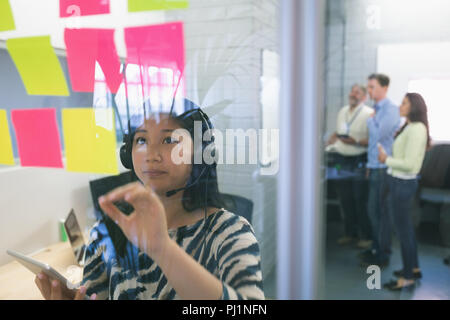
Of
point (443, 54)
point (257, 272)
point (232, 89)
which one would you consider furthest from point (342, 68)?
point (257, 272)

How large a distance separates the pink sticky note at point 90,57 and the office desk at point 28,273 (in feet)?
1.75

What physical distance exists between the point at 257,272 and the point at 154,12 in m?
0.77

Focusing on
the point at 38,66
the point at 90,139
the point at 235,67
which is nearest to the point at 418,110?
the point at 235,67

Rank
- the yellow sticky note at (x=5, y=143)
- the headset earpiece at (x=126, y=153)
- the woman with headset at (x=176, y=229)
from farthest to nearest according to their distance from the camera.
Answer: the yellow sticky note at (x=5, y=143) → the headset earpiece at (x=126, y=153) → the woman with headset at (x=176, y=229)

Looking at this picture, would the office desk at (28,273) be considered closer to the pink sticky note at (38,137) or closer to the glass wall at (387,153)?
the pink sticky note at (38,137)

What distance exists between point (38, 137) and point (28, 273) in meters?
0.43

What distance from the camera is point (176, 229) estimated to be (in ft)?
3.30

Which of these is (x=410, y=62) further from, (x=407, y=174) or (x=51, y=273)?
(x=51, y=273)

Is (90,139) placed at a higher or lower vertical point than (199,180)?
higher

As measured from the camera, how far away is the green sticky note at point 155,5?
1067 millimetres

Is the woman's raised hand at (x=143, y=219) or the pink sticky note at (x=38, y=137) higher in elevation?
the pink sticky note at (x=38, y=137)

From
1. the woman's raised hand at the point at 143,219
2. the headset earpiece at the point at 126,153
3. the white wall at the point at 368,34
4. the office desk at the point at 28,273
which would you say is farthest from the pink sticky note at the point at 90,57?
the white wall at the point at 368,34

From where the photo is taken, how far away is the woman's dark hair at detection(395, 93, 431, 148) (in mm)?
1105

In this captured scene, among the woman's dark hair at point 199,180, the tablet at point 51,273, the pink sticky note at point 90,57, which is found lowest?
the tablet at point 51,273
